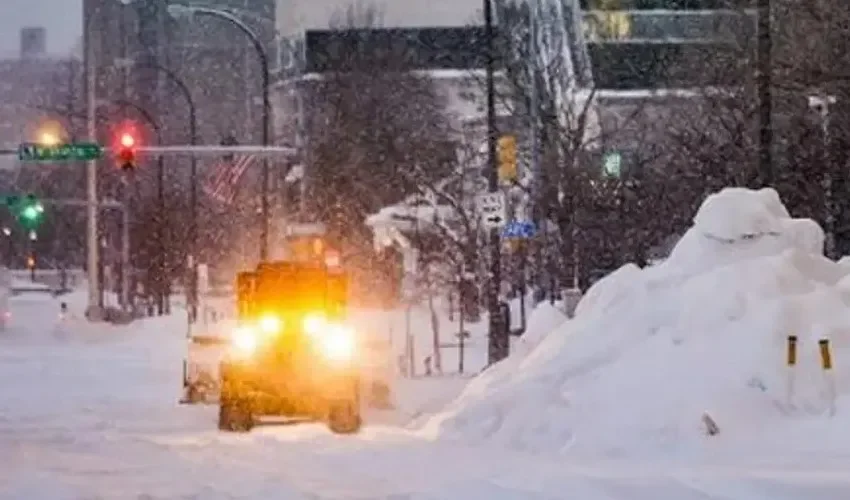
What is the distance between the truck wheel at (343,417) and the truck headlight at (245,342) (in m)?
1.37

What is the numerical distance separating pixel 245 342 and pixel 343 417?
1.74 metres

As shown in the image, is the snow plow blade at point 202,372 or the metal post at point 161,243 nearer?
the snow plow blade at point 202,372

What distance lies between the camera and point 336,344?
2367cm

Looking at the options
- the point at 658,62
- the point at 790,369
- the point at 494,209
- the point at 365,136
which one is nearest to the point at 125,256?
the point at 365,136

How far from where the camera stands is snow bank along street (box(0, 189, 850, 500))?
16000 mm

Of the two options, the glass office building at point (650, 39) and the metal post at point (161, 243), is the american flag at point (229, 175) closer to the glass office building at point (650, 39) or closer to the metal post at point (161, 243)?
the metal post at point (161, 243)

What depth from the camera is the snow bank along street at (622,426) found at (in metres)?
16.0

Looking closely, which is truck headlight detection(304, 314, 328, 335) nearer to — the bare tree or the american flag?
the american flag

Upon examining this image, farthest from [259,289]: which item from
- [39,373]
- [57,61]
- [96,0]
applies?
[57,61]

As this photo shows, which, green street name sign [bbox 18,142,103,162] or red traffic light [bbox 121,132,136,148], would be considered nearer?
red traffic light [bbox 121,132,136,148]

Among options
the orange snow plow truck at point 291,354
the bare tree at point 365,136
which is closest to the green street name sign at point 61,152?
the bare tree at point 365,136

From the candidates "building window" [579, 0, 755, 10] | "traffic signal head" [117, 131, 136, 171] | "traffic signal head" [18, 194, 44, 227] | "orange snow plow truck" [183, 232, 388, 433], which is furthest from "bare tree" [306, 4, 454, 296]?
"orange snow plow truck" [183, 232, 388, 433]

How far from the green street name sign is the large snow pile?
1035 inches

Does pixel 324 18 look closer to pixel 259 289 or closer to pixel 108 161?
pixel 108 161
